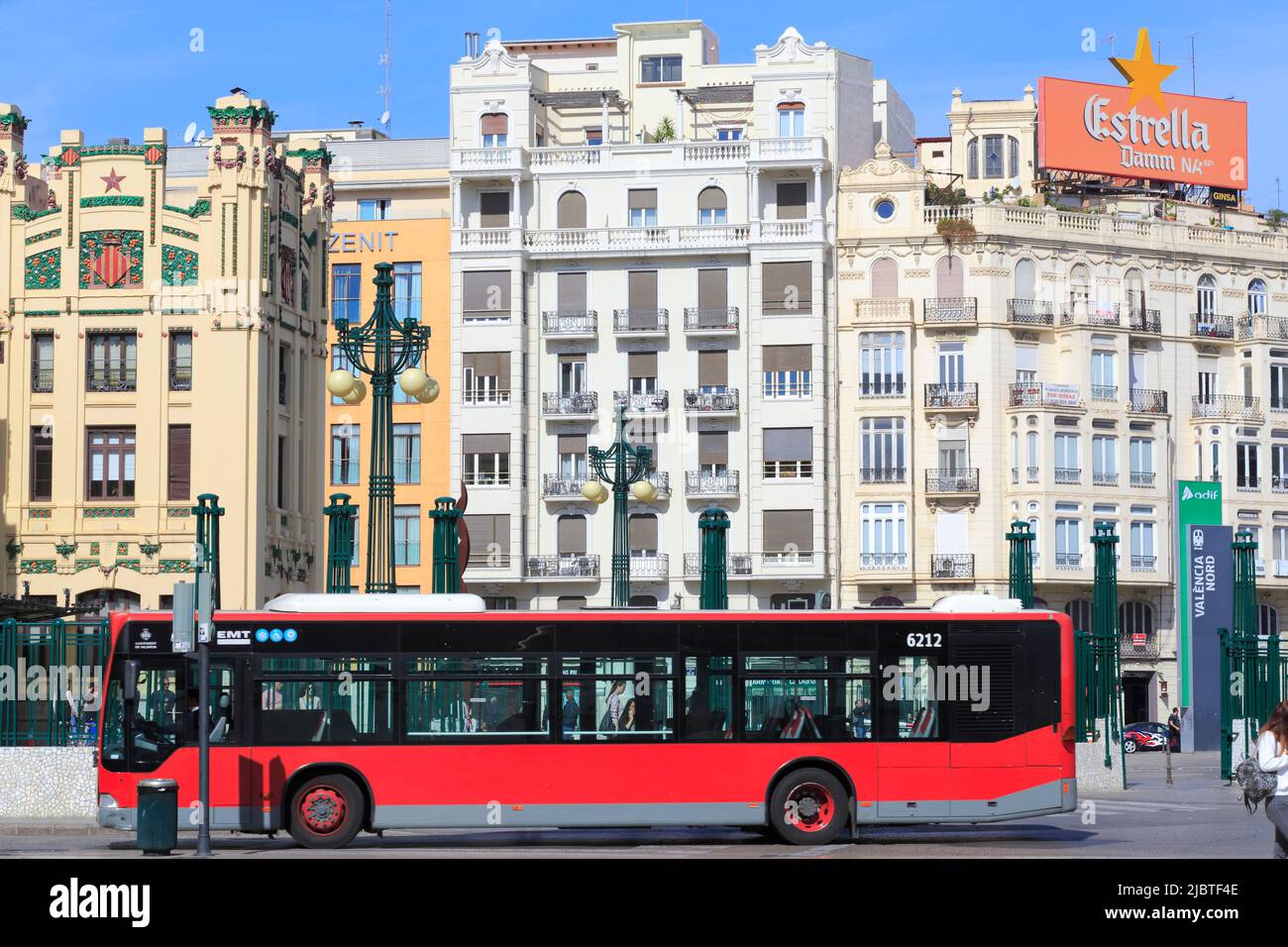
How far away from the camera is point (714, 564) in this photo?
32000 mm

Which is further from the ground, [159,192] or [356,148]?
[356,148]

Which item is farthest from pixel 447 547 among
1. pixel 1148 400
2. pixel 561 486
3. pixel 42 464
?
pixel 1148 400

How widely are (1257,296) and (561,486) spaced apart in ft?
83.5

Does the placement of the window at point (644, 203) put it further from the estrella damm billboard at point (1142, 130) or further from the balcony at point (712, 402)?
the estrella damm billboard at point (1142, 130)

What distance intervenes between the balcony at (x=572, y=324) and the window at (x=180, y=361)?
23.1 meters

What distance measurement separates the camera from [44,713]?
26344mm

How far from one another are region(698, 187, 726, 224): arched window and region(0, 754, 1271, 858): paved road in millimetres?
41543

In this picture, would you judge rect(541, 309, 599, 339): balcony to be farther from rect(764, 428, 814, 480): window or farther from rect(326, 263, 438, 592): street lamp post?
rect(326, 263, 438, 592): street lamp post

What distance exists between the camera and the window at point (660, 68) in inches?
3177

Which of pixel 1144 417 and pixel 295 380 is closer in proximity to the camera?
pixel 295 380

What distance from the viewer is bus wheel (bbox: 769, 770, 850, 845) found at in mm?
21672
